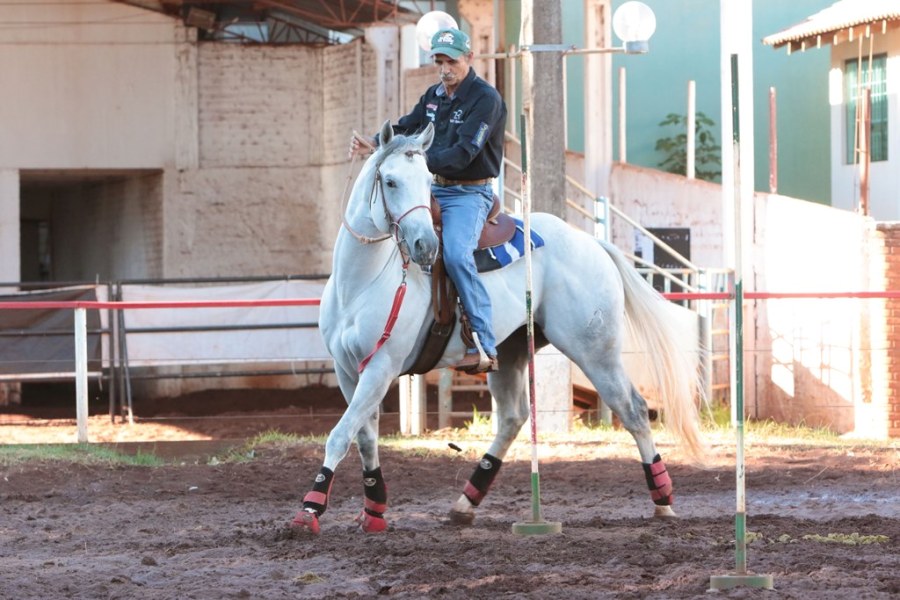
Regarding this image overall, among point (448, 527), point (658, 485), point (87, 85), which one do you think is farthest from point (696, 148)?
point (448, 527)

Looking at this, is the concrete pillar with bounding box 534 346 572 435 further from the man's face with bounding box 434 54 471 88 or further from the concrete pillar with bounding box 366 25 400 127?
the concrete pillar with bounding box 366 25 400 127

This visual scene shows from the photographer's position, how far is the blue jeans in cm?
755

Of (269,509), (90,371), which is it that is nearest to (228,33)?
(90,371)

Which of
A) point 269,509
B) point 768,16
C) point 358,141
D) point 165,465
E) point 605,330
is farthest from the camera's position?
point 768,16

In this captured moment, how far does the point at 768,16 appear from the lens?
25.2 meters

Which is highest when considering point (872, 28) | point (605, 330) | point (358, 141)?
point (872, 28)

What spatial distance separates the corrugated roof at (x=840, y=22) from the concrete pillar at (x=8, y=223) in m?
12.3

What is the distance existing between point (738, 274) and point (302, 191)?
1613cm

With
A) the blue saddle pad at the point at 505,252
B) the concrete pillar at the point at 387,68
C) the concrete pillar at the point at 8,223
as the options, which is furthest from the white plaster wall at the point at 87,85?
the blue saddle pad at the point at 505,252

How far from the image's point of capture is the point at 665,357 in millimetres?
8688

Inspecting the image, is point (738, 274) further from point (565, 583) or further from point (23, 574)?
point (23, 574)

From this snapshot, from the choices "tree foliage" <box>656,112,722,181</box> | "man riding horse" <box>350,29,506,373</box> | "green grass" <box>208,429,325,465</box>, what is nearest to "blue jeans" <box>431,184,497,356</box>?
"man riding horse" <box>350,29,506,373</box>

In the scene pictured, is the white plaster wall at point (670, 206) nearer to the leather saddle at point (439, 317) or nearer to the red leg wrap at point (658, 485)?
the red leg wrap at point (658, 485)

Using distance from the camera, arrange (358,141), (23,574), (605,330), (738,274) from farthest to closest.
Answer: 1. (605,330)
2. (358,141)
3. (23,574)
4. (738,274)
